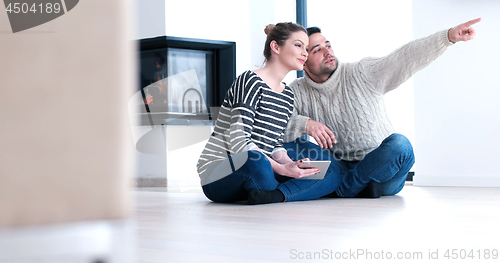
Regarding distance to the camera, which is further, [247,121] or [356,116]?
[356,116]

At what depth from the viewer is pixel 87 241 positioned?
347mm

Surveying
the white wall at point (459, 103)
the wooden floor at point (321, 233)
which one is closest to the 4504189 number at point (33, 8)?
the wooden floor at point (321, 233)

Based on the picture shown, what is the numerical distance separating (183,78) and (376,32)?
153 cm

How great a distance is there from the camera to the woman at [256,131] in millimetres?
1862

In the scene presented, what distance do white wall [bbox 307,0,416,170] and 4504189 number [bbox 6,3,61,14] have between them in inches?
127

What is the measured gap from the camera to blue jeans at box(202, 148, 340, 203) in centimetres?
183

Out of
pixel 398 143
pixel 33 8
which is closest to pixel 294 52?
pixel 398 143

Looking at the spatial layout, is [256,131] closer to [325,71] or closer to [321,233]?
[325,71]

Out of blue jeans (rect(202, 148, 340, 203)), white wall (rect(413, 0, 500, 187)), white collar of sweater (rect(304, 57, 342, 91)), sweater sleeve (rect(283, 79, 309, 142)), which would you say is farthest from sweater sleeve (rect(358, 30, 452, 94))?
white wall (rect(413, 0, 500, 187))

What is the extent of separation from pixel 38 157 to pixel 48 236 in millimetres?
57

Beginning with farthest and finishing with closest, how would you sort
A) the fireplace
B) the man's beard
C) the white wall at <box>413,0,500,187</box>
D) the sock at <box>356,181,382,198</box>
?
the fireplace, the white wall at <box>413,0,500,187</box>, the man's beard, the sock at <box>356,181,382,198</box>

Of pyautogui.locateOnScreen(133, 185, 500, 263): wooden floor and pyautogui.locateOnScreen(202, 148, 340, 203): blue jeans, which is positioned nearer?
pyautogui.locateOnScreen(133, 185, 500, 263): wooden floor

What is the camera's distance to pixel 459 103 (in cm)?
298

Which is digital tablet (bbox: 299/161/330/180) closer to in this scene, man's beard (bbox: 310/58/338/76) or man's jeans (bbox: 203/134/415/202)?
man's jeans (bbox: 203/134/415/202)
